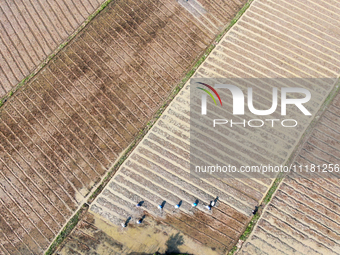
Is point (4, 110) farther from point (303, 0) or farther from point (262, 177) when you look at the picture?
point (303, 0)

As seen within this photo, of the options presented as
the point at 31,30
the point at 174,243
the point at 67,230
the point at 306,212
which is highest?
the point at 31,30

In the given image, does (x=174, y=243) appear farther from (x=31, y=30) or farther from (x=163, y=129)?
(x=31, y=30)

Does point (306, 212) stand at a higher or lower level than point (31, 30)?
lower

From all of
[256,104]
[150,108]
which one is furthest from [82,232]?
[256,104]
